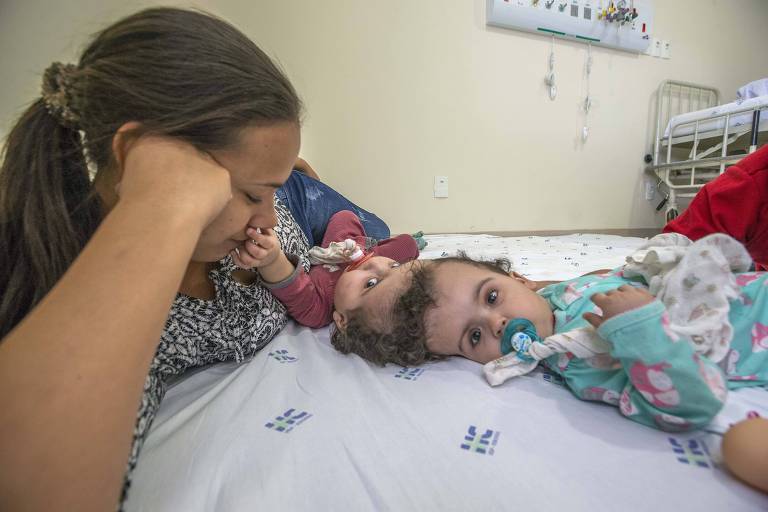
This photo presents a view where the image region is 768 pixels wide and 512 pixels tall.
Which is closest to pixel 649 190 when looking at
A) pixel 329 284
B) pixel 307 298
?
pixel 329 284

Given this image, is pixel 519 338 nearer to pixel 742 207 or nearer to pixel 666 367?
pixel 666 367

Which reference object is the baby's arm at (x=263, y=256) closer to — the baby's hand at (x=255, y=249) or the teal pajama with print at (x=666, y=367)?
the baby's hand at (x=255, y=249)

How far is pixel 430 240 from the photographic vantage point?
2.02m

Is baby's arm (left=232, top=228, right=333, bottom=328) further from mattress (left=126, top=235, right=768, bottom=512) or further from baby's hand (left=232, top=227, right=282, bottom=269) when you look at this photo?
mattress (left=126, top=235, right=768, bottom=512)

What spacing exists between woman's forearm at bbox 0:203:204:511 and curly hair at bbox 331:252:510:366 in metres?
0.46

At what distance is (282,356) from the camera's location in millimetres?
737

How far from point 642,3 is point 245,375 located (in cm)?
324

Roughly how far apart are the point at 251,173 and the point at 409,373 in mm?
400

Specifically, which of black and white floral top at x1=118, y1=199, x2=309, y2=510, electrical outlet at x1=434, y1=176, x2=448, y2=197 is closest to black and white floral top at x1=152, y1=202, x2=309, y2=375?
black and white floral top at x1=118, y1=199, x2=309, y2=510

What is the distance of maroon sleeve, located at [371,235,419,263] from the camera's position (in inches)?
50.9

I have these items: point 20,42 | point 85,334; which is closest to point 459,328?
point 85,334

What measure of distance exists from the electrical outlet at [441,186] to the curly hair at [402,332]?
5.23 feet

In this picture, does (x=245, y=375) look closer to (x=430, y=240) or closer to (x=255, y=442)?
(x=255, y=442)

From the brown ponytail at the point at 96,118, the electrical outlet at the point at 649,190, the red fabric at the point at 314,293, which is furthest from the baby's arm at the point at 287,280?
the electrical outlet at the point at 649,190
